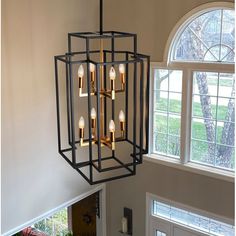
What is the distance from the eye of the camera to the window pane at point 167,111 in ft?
17.2

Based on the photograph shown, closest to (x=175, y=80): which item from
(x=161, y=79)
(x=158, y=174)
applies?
(x=161, y=79)

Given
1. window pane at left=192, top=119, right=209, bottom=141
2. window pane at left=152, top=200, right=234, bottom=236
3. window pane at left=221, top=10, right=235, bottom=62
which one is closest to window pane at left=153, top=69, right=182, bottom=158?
window pane at left=192, top=119, right=209, bottom=141

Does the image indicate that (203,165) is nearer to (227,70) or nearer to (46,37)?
(227,70)

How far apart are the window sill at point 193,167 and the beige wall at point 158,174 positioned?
7 cm

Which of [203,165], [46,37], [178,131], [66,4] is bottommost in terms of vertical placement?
[203,165]

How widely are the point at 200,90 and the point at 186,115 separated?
379 millimetres

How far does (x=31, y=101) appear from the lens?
4828mm

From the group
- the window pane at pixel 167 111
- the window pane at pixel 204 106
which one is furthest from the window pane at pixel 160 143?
the window pane at pixel 204 106

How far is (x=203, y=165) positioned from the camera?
5.12 metres

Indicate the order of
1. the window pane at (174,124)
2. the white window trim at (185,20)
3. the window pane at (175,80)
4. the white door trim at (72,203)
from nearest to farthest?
1. the white window trim at (185,20)
2. the white door trim at (72,203)
3. the window pane at (175,80)
4. the window pane at (174,124)

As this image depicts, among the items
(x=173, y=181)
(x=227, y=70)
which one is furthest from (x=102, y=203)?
(x=227, y=70)

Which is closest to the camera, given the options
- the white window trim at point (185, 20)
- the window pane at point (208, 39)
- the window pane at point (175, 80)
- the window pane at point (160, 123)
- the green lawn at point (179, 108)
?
the white window trim at point (185, 20)

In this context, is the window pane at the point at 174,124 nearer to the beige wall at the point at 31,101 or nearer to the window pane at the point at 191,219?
A: the window pane at the point at 191,219

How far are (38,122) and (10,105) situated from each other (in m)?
0.49
